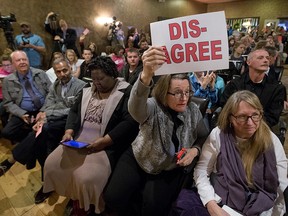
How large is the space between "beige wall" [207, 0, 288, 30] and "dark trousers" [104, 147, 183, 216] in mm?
11537

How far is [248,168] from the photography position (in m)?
1.14

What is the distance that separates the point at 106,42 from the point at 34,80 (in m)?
5.13

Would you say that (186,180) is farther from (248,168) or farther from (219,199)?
(248,168)

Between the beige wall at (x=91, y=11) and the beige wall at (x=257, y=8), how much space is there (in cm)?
315

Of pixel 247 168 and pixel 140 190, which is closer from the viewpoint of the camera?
pixel 247 168

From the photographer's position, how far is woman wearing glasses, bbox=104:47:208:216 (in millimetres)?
1223

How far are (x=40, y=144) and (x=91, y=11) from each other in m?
5.69

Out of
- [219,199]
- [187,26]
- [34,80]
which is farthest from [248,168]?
[34,80]

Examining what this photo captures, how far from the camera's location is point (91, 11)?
634cm

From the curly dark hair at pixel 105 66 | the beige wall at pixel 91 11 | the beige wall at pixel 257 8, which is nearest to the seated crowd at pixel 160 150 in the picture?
the curly dark hair at pixel 105 66

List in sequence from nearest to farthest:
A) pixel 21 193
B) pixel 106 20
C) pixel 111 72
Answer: pixel 111 72 < pixel 21 193 < pixel 106 20

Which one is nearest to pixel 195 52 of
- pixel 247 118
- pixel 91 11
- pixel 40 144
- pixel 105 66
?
pixel 247 118

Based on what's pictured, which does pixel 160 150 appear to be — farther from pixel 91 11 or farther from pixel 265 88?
pixel 91 11

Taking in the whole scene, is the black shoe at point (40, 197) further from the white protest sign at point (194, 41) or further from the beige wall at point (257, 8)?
the beige wall at point (257, 8)
